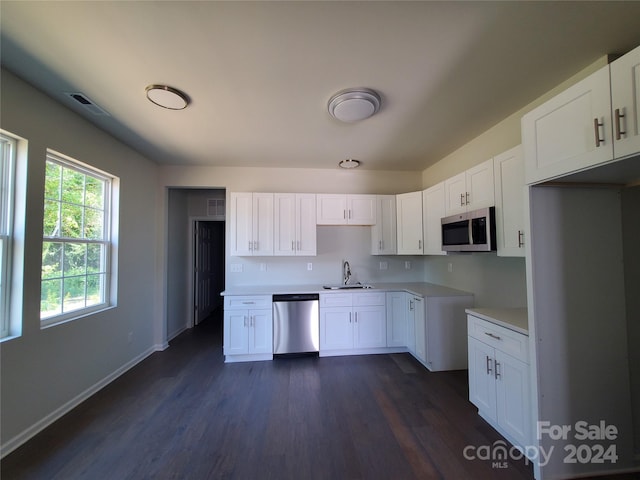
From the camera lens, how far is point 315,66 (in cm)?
166

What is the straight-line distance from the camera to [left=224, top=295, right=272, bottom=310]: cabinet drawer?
3125mm

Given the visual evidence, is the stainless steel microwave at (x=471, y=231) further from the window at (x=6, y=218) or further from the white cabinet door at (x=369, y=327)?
the window at (x=6, y=218)

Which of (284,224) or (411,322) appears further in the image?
(284,224)

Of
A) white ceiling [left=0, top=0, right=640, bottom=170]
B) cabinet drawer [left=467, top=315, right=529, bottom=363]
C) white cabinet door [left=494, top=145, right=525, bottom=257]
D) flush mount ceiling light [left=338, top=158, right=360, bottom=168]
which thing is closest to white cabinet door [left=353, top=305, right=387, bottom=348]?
cabinet drawer [left=467, top=315, right=529, bottom=363]

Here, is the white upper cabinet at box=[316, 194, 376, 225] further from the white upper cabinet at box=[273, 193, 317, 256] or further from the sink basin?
the sink basin

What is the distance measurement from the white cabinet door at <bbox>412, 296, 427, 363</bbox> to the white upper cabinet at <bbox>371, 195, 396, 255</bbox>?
33.7 inches

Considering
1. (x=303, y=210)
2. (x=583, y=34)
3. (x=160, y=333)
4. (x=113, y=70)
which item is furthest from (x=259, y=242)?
(x=583, y=34)

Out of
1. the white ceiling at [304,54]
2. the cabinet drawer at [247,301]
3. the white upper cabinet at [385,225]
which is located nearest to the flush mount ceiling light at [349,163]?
the white upper cabinet at [385,225]

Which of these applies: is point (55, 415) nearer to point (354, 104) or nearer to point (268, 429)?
point (268, 429)

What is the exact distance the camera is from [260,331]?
3150 mm

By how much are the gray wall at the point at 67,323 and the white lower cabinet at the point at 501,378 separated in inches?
137

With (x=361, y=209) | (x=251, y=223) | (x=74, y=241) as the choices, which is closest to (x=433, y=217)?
(x=361, y=209)

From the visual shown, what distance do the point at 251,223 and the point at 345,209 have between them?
1.34 metres

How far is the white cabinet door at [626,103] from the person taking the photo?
3.50ft
